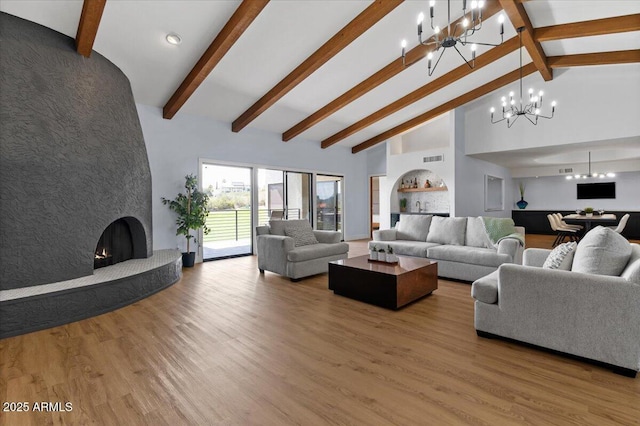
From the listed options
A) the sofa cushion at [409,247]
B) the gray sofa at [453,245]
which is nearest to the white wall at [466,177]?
the gray sofa at [453,245]

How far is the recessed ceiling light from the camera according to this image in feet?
12.6

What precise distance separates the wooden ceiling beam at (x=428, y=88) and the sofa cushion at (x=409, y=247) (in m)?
2.74

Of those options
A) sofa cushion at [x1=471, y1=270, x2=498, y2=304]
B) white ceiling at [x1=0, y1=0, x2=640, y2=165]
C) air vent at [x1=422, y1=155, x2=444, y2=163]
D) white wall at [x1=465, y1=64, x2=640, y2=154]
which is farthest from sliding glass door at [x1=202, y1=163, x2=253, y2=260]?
white wall at [x1=465, y1=64, x2=640, y2=154]

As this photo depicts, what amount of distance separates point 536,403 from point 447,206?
23.6ft

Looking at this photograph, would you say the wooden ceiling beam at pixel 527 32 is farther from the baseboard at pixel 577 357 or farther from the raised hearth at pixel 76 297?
the raised hearth at pixel 76 297

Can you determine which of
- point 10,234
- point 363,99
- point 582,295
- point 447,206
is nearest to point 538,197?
point 447,206

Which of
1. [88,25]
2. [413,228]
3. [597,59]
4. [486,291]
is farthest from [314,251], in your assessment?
[597,59]

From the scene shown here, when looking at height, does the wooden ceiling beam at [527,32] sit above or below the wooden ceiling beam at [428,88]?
above

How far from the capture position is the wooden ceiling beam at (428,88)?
5258 mm

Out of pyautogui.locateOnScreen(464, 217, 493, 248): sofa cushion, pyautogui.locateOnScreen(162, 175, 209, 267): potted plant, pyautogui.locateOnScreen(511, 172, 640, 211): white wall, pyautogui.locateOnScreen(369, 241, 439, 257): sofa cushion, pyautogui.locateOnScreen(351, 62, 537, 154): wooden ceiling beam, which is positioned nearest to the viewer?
pyautogui.locateOnScreen(464, 217, 493, 248): sofa cushion

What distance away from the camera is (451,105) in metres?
7.21

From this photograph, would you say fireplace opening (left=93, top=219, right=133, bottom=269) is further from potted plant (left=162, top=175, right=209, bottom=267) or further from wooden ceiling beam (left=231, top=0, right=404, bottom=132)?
wooden ceiling beam (left=231, top=0, right=404, bottom=132)

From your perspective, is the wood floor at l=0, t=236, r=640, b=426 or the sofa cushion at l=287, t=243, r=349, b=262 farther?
the sofa cushion at l=287, t=243, r=349, b=262

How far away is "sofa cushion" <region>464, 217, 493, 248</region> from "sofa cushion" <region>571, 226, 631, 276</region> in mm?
2145
